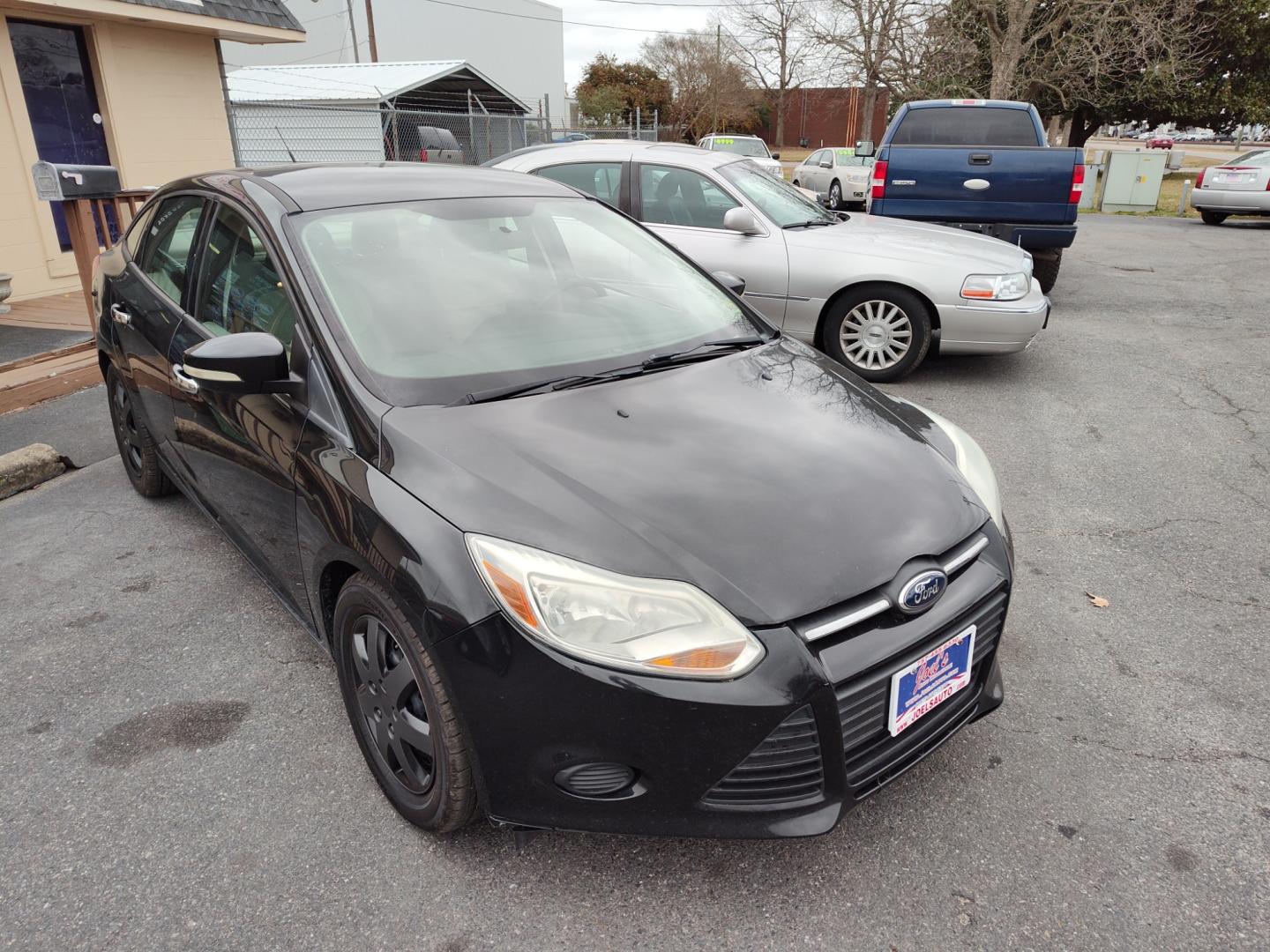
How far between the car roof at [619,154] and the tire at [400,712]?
16.7 ft

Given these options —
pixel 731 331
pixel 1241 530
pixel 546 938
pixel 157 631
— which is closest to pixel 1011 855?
pixel 546 938

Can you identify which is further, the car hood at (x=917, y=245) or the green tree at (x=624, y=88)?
the green tree at (x=624, y=88)

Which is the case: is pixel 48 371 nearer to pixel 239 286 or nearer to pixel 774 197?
pixel 239 286

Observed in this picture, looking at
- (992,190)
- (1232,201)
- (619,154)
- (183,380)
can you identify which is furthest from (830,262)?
(1232,201)

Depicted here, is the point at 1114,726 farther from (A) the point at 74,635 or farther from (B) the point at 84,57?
(B) the point at 84,57

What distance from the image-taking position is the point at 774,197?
662cm

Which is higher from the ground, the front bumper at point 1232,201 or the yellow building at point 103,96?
the yellow building at point 103,96

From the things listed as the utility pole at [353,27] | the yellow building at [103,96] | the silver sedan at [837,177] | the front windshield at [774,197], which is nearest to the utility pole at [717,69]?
the utility pole at [353,27]

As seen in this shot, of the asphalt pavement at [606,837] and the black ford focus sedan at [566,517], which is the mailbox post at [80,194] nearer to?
the asphalt pavement at [606,837]

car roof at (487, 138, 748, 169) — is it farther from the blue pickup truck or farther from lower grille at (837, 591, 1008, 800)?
lower grille at (837, 591, 1008, 800)

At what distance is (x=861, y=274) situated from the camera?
5.94 meters

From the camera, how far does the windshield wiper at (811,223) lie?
6.31m

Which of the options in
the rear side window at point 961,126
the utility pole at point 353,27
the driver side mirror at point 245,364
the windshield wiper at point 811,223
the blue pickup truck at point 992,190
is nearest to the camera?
the driver side mirror at point 245,364

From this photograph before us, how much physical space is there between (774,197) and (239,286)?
15.4ft
